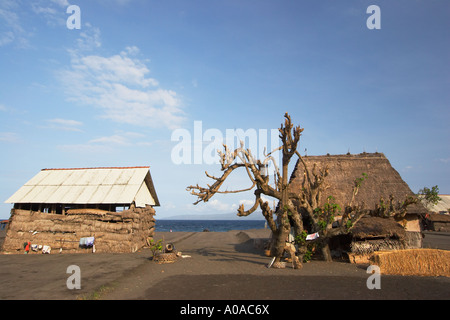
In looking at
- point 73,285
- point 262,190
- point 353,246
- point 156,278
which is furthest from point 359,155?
point 73,285

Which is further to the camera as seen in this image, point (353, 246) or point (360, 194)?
point (360, 194)

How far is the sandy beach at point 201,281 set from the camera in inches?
366

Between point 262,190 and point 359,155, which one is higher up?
point 359,155

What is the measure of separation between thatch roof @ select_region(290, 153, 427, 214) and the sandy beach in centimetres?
674

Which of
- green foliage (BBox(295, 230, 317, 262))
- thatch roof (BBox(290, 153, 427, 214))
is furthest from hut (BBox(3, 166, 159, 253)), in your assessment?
thatch roof (BBox(290, 153, 427, 214))

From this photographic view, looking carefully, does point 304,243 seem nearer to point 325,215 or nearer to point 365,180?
point 325,215

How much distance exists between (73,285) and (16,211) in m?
14.1

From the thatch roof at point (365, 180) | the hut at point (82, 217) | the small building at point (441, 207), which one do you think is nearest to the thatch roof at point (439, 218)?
the small building at point (441, 207)

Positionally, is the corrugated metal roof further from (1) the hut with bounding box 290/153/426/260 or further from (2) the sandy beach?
(1) the hut with bounding box 290/153/426/260

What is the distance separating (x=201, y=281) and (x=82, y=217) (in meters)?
12.5

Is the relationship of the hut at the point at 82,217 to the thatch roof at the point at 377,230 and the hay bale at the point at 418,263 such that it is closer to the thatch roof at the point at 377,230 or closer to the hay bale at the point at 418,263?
the thatch roof at the point at 377,230

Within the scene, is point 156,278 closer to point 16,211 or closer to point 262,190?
point 262,190

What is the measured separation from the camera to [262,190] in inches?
609

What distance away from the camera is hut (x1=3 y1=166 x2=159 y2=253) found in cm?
1933
